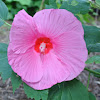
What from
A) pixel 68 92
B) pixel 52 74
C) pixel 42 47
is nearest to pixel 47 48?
pixel 42 47

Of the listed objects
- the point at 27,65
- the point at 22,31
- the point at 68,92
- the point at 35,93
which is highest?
the point at 22,31

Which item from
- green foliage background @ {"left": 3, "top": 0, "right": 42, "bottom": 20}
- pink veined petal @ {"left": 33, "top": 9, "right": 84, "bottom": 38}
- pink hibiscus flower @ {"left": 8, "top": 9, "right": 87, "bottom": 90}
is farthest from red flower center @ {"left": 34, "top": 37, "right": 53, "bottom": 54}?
green foliage background @ {"left": 3, "top": 0, "right": 42, "bottom": 20}

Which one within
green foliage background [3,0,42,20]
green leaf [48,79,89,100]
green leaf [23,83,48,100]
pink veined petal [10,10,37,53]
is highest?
pink veined petal [10,10,37,53]

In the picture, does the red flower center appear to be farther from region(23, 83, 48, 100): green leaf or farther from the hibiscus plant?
region(23, 83, 48, 100): green leaf

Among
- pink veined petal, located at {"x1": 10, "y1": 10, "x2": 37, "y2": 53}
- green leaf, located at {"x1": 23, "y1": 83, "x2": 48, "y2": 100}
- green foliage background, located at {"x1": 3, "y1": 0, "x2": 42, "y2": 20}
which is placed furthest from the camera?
green foliage background, located at {"x1": 3, "y1": 0, "x2": 42, "y2": 20}

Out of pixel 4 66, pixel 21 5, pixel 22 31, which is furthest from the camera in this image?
pixel 21 5

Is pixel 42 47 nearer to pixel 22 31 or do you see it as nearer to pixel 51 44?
pixel 51 44

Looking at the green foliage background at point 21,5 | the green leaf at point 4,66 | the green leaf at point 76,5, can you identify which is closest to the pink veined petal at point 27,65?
the green leaf at point 4,66

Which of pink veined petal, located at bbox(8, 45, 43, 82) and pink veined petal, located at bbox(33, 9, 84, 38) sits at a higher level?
pink veined petal, located at bbox(33, 9, 84, 38)

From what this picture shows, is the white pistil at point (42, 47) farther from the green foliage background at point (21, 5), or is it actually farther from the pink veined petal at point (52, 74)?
the green foliage background at point (21, 5)
